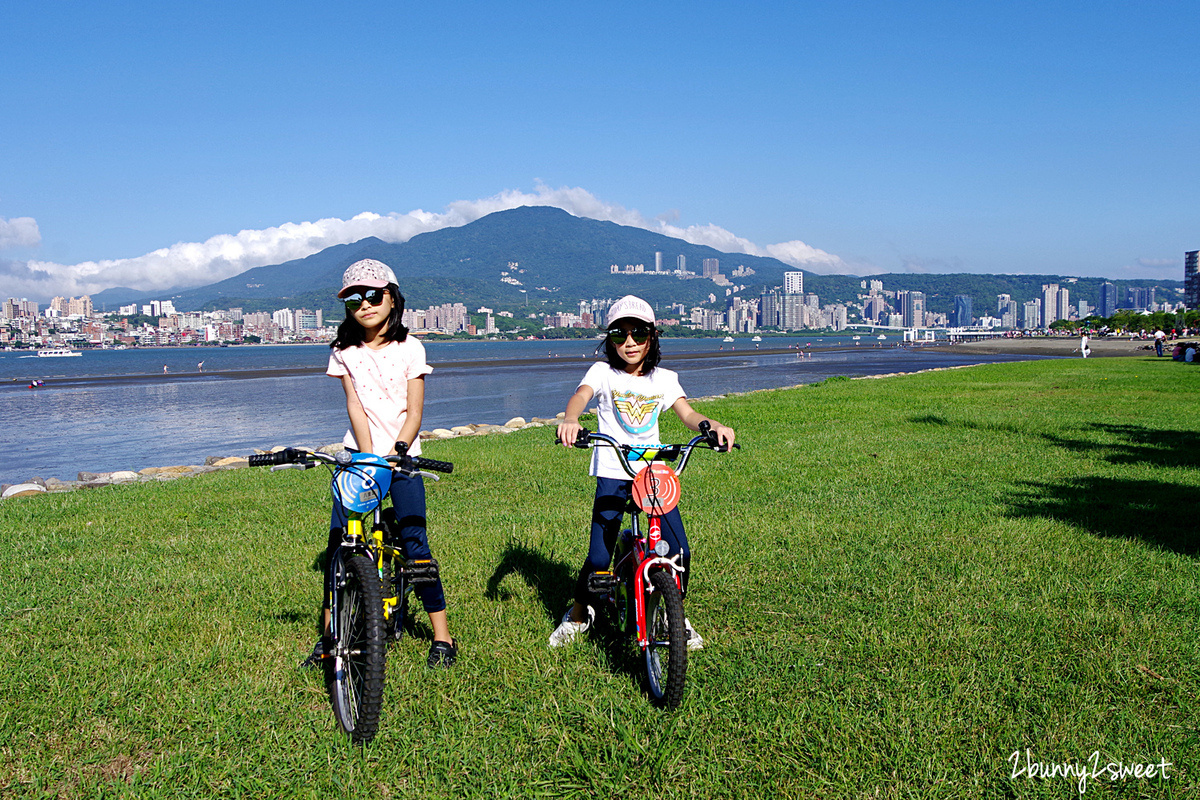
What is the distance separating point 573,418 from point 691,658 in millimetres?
1558

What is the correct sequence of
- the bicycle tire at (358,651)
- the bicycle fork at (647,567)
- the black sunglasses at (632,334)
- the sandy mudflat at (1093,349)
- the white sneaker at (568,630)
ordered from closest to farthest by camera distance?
the bicycle tire at (358,651), the bicycle fork at (647,567), the black sunglasses at (632,334), the white sneaker at (568,630), the sandy mudflat at (1093,349)

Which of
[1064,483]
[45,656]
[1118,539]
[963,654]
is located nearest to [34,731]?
[45,656]

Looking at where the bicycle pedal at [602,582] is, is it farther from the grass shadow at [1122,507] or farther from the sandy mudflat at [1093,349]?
the sandy mudflat at [1093,349]

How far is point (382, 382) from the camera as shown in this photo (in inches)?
158

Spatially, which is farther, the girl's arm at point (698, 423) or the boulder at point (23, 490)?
the boulder at point (23, 490)

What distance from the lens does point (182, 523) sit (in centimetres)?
784

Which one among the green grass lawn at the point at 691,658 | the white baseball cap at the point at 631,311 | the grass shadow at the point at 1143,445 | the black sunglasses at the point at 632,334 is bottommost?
the green grass lawn at the point at 691,658

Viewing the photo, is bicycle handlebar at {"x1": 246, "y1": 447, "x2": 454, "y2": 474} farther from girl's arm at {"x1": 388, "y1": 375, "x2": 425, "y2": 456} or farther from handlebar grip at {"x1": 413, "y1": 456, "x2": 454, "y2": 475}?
girl's arm at {"x1": 388, "y1": 375, "x2": 425, "y2": 456}

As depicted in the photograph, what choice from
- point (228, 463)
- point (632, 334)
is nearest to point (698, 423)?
point (632, 334)

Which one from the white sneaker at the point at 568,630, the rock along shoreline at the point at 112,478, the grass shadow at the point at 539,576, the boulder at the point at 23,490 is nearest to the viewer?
the white sneaker at the point at 568,630

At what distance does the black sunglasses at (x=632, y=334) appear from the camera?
414 centimetres

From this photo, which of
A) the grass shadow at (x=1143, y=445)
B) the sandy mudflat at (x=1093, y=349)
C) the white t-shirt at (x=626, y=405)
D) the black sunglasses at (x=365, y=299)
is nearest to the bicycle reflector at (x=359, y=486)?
the black sunglasses at (x=365, y=299)

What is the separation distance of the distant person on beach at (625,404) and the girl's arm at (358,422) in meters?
1.06

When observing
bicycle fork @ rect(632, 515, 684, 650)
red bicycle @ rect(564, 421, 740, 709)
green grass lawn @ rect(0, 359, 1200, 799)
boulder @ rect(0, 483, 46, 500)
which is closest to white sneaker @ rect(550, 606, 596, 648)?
green grass lawn @ rect(0, 359, 1200, 799)
